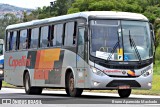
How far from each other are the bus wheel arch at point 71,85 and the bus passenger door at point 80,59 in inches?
18.3

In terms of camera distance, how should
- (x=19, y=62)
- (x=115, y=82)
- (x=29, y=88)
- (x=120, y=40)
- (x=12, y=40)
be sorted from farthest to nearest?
(x=12, y=40) → (x=19, y=62) → (x=29, y=88) → (x=120, y=40) → (x=115, y=82)

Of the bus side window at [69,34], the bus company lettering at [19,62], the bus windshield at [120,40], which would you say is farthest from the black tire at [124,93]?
the bus company lettering at [19,62]

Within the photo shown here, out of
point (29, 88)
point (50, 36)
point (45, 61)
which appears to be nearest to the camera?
point (50, 36)

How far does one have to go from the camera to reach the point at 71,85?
2595cm

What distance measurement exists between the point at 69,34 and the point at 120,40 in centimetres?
255

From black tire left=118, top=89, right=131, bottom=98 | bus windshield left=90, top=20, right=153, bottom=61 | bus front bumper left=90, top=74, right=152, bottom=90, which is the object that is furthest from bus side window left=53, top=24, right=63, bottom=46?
bus front bumper left=90, top=74, right=152, bottom=90

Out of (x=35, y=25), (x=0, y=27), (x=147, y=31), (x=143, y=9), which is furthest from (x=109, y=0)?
(x=0, y=27)

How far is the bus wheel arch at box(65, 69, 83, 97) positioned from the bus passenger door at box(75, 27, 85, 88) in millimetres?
465

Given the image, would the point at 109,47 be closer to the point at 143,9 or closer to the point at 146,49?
the point at 146,49

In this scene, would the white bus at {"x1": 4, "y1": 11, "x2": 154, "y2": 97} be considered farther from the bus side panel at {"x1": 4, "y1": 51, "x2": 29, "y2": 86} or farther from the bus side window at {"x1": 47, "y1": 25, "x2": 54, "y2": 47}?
the bus side panel at {"x1": 4, "y1": 51, "x2": 29, "y2": 86}

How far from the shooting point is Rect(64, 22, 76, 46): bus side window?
2602cm

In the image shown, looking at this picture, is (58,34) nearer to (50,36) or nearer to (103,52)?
(50,36)

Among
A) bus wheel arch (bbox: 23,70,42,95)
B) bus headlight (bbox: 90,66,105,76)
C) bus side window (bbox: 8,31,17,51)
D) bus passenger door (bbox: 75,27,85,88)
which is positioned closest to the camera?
bus headlight (bbox: 90,66,105,76)

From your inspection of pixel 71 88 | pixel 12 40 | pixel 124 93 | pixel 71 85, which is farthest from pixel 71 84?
pixel 12 40
